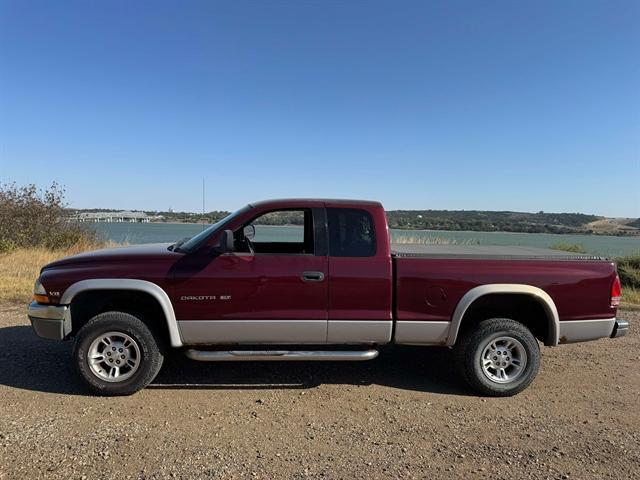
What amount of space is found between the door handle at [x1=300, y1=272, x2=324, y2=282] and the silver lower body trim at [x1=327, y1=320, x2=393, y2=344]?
43 centimetres

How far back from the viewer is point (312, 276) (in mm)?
4738

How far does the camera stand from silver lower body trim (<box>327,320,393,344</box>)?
15.7ft

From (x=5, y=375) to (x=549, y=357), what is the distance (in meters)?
6.23

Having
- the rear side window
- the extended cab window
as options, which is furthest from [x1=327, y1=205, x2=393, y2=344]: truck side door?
the extended cab window

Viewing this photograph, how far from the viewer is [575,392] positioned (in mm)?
5020

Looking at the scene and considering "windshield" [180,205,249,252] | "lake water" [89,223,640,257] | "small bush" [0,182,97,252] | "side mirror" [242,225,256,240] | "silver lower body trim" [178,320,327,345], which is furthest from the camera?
"small bush" [0,182,97,252]

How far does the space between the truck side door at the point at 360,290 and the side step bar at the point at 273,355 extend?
0.13m

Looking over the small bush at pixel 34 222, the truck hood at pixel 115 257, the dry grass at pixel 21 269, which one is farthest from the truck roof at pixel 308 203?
the small bush at pixel 34 222

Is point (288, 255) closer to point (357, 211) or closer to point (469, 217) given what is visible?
point (357, 211)

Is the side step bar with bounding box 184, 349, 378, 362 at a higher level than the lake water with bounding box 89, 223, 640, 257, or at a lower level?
lower

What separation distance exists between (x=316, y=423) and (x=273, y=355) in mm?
817

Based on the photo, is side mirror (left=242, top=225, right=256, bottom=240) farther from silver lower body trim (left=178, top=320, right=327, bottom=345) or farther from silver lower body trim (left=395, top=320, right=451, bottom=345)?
silver lower body trim (left=395, top=320, right=451, bottom=345)

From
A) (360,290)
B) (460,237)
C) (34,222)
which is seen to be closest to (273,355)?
(360,290)

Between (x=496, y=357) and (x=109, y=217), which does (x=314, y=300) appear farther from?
(x=109, y=217)
